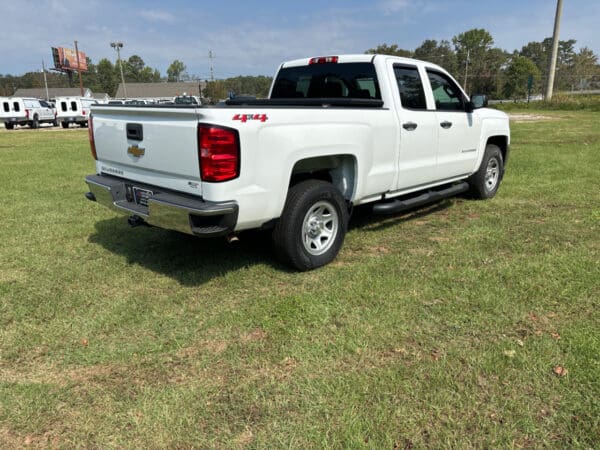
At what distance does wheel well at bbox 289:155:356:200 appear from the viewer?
14.1 feet

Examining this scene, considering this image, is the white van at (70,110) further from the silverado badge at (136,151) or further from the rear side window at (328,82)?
the silverado badge at (136,151)

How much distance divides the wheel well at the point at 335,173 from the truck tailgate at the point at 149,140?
3.75 feet

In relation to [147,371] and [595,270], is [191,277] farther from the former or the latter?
[595,270]

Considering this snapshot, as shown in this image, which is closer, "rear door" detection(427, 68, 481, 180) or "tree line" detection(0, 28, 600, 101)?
"rear door" detection(427, 68, 481, 180)

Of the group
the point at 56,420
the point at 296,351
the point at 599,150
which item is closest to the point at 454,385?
the point at 296,351

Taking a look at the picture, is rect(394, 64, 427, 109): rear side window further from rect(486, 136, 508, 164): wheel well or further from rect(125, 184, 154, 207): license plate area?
rect(125, 184, 154, 207): license plate area

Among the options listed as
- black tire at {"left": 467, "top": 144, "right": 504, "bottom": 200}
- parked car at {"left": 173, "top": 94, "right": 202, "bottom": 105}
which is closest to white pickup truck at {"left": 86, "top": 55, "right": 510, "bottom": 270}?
parked car at {"left": 173, "top": 94, "right": 202, "bottom": 105}

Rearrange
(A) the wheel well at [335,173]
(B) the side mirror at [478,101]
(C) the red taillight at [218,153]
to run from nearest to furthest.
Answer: (C) the red taillight at [218,153]
(A) the wheel well at [335,173]
(B) the side mirror at [478,101]

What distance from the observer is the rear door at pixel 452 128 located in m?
5.49

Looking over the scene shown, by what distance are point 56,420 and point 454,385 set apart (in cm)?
219

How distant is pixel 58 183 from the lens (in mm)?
8492

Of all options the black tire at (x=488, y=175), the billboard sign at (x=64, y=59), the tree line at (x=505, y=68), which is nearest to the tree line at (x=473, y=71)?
the tree line at (x=505, y=68)

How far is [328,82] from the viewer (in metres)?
5.23

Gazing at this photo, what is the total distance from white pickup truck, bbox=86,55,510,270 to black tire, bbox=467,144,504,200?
576 millimetres
